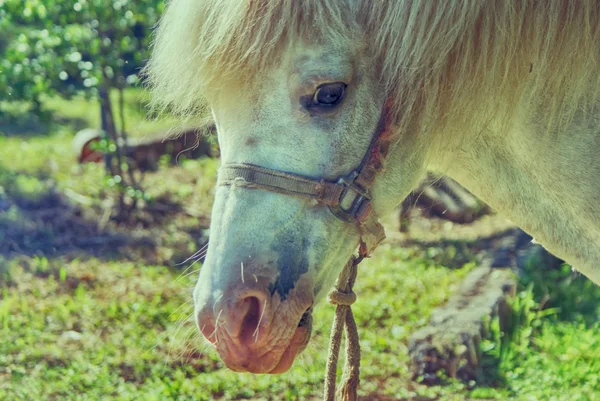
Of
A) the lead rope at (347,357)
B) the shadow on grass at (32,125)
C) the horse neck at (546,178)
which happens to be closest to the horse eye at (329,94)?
the horse neck at (546,178)

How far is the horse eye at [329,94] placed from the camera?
178cm

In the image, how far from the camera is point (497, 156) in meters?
2.03

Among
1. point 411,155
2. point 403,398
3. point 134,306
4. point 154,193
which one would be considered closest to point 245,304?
point 411,155

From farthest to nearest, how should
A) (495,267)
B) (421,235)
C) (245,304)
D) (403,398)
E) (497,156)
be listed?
(421,235) < (495,267) < (403,398) < (497,156) < (245,304)

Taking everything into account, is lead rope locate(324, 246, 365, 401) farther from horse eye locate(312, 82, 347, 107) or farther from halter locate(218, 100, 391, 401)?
horse eye locate(312, 82, 347, 107)

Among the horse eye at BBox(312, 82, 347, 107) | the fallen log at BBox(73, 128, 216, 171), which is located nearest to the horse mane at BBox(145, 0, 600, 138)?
the horse eye at BBox(312, 82, 347, 107)

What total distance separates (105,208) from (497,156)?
4078mm

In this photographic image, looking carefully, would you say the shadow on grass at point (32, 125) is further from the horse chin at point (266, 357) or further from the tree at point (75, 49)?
the horse chin at point (266, 357)

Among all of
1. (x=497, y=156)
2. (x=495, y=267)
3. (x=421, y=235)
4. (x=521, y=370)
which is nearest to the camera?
(x=497, y=156)

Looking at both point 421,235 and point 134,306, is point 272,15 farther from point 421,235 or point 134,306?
point 421,235

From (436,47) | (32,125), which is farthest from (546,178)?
(32,125)

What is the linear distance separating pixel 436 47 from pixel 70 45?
4153 mm

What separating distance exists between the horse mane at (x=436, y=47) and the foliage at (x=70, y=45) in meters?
3.37

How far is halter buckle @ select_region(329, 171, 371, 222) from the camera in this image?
1825mm
